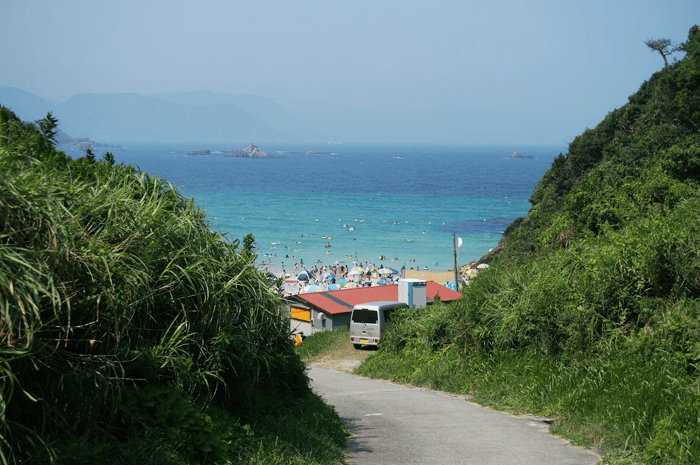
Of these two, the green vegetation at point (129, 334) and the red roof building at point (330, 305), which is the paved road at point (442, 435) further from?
the red roof building at point (330, 305)

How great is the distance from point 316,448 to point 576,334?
533 centimetres

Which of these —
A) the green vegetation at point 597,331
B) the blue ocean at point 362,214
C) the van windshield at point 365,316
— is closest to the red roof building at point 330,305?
the blue ocean at point 362,214

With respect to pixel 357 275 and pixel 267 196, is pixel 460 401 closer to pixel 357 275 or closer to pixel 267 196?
pixel 357 275

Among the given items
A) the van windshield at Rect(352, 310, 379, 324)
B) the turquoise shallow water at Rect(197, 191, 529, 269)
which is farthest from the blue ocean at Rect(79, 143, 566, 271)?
the van windshield at Rect(352, 310, 379, 324)

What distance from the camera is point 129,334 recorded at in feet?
14.9

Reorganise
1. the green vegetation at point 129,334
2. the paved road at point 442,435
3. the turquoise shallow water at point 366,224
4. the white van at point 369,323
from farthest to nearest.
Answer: the turquoise shallow water at point 366,224 < the white van at point 369,323 < the paved road at point 442,435 < the green vegetation at point 129,334

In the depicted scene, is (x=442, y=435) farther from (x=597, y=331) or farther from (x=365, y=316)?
(x=365, y=316)

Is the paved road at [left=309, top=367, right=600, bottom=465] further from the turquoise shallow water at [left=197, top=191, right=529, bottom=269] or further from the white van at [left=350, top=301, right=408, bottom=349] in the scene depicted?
the turquoise shallow water at [left=197, top=191, right=529, bottom=269]

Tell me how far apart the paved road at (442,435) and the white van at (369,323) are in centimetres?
871

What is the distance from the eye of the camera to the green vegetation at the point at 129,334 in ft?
11.6

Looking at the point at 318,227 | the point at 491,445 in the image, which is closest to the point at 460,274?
the point at 318,227

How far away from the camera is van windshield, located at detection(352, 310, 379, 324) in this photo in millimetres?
19172

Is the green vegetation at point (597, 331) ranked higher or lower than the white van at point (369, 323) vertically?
higher

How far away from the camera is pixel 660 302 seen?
28.0 ft
